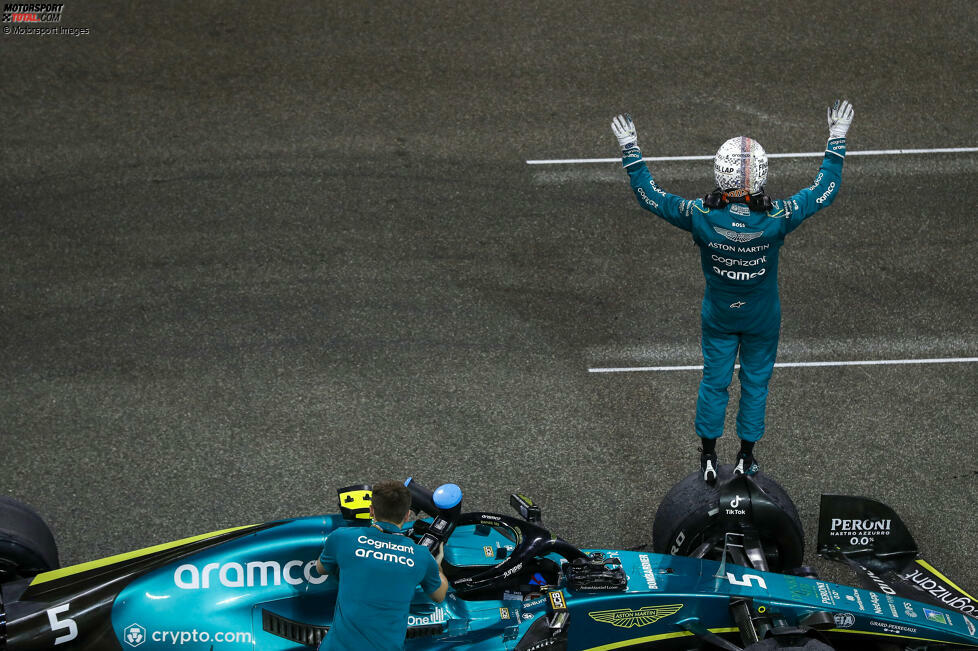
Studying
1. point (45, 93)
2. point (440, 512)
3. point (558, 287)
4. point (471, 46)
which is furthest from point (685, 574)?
point (45, 93)

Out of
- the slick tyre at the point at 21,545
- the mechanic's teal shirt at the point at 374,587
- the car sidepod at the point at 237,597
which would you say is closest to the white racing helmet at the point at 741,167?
the mechanic's teal shirt at the point at 374,587

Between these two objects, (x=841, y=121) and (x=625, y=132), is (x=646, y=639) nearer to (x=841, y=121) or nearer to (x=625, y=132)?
(x=625, y=132)

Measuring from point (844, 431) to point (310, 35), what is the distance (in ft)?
22.4

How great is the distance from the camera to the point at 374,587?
15.0 feet

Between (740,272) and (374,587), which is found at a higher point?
(740,272)

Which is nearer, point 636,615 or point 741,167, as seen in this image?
point 636,615

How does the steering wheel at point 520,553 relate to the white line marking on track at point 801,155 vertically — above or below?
below

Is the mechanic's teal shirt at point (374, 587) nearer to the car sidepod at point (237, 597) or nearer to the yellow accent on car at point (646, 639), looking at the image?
the car sidepod at point (237, 597)

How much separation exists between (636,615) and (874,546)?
1.61 metres

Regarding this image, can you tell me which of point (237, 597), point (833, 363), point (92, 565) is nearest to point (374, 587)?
point (237, 597)

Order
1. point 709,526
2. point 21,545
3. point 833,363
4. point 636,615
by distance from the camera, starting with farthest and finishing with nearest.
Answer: point 833,363 < point 709,526 < point 21,545 < point 636,615

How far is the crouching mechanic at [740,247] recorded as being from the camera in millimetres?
5750
